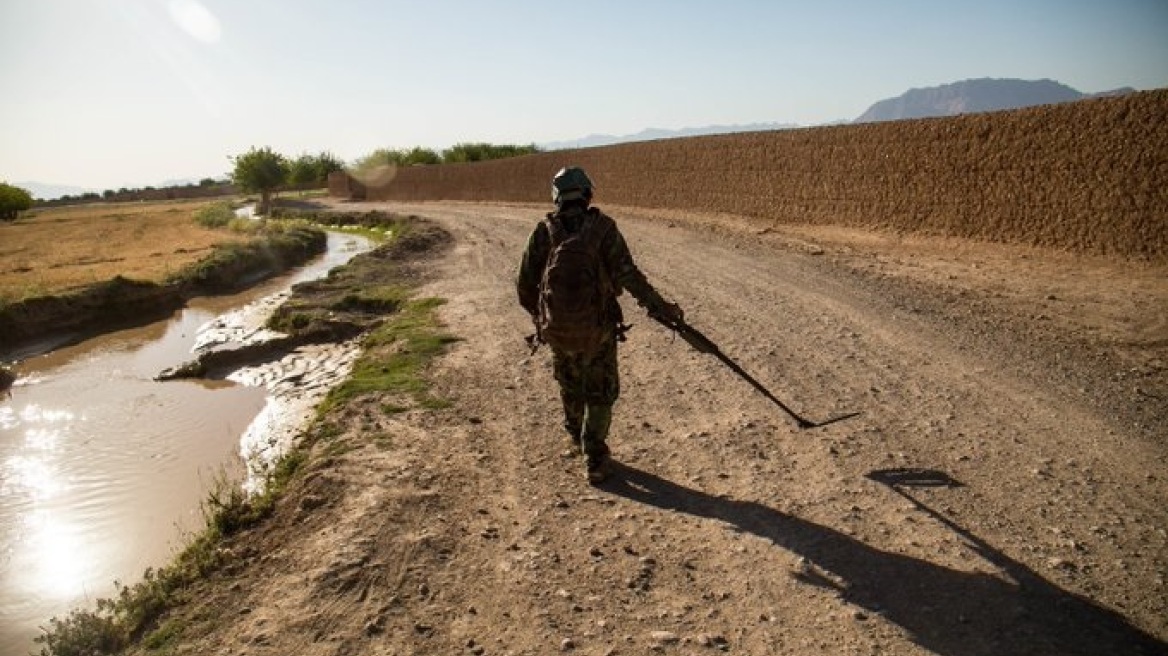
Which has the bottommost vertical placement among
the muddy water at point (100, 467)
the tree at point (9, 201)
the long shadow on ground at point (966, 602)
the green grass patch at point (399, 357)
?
the muddy water at point (100, 467)

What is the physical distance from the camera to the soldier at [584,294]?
172 inches

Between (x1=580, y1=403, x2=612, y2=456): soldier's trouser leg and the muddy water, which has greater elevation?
(x1=580, y1=403, x2=612, y2=456): soldier's trouser leg

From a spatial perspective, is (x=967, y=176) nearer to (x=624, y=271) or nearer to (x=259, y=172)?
(x=624, y=271)

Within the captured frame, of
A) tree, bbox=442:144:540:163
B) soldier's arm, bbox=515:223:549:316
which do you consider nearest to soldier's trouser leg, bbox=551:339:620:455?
soldier's arm, bbox=515:223:549:316

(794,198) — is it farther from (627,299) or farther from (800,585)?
(800,585)

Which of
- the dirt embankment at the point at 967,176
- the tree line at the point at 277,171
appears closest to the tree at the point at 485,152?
the tree line at the point at 277,171

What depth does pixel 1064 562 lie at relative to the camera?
340 cm

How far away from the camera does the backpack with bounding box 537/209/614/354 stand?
4.36 metres

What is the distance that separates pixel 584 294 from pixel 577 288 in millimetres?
58

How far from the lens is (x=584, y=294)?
4359 millimetres

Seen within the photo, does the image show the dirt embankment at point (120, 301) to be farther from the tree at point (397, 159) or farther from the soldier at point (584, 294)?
the tree at point (397, 159)

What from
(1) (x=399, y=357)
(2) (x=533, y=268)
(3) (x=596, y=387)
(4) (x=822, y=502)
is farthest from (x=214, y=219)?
(4) (x=822, y=502)

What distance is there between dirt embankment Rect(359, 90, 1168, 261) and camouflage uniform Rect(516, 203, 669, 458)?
10.5 meters

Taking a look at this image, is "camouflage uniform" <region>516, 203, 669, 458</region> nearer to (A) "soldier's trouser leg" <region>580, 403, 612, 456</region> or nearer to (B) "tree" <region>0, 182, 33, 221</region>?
(A) "soldier's trouser leg" <region>580, 403, 612, 456</region>
